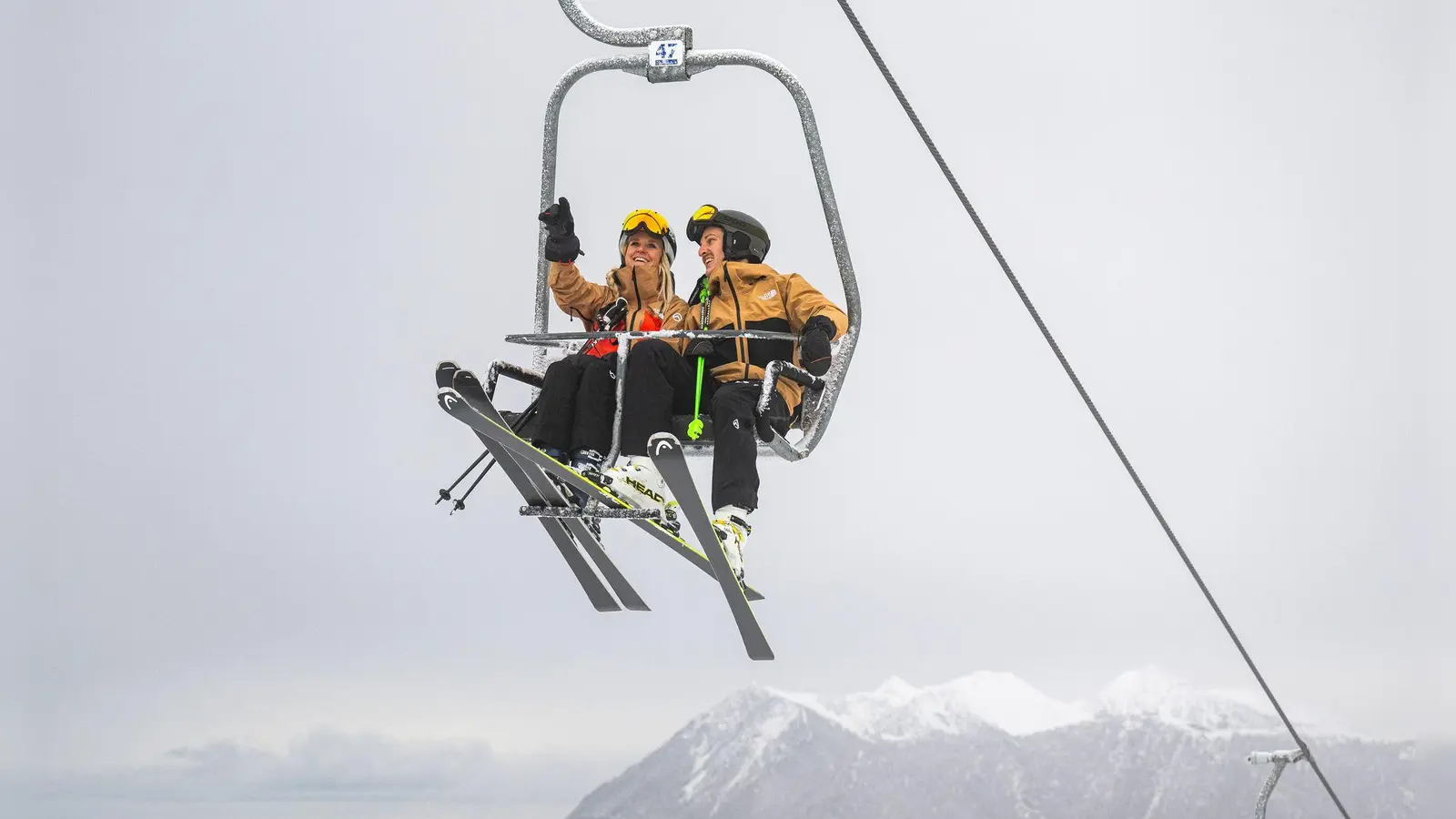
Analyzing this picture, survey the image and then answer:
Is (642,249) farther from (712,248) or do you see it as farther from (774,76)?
(774,76)

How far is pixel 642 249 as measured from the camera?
3.82m

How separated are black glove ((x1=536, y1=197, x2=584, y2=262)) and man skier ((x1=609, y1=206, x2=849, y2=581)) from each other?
0.33 metres

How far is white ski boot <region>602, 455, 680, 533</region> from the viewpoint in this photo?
3398 millimetres

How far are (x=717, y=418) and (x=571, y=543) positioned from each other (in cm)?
77

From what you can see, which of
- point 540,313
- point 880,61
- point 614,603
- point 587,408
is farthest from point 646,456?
point 880,61

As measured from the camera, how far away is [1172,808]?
12930 mm

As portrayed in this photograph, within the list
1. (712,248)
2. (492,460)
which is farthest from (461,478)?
(712,248)

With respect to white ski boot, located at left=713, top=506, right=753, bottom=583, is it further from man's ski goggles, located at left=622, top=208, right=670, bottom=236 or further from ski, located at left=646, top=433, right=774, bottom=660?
man's ski goggles, located at left=622, top=208, right=670, bottom=236

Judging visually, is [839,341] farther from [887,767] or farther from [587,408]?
[887,767]

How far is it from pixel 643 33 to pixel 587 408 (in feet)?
3.07

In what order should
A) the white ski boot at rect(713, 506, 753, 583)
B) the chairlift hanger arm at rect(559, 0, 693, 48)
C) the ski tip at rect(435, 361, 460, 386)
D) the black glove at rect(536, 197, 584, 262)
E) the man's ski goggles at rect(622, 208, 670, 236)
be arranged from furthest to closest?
the man's ski goggles at rect(622, 208, 670, 236) → the chairlift hanger arm at rect(559, 0, 693, 48) → the black glove at rect(536, 197, 584, 262) → the white ski boot at rect(713, 506, 753, 583) → the ski tip at rect(435, 361, 460, 386)

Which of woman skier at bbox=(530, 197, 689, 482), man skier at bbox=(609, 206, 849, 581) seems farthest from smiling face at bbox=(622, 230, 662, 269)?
man skier at bbox=(609, 206, 849, 581)

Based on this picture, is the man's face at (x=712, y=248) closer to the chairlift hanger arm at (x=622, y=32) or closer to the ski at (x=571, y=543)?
the chairlift hanger arm at (x=622, y=32)

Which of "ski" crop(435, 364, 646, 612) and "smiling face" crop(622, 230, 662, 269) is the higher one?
"smiling face" crop(622, 230, 662, 269)
